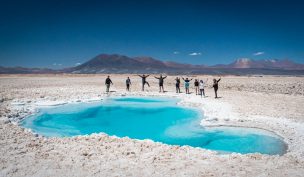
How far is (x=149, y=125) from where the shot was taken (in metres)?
16.8

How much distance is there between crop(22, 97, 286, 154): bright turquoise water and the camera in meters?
11.5

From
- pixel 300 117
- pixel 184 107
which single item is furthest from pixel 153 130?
pixel 300 117

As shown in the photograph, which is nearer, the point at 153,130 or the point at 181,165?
the point at 181,165

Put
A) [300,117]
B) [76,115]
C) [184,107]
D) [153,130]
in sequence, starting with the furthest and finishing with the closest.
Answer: [184,107] < [76,115] < [153,130] < [300,117]

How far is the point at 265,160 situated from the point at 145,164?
326 cm

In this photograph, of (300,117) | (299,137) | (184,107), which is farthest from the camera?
(184,107)

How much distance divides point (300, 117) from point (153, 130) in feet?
23.4

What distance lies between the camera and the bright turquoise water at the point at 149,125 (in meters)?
11.5

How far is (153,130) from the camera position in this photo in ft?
50.1

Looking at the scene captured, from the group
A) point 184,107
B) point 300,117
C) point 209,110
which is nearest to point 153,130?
point 209,110

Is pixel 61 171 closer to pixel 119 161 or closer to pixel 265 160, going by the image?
pixel 119 161

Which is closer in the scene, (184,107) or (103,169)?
(103,169)

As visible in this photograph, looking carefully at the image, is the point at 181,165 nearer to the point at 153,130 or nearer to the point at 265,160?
the point at 265,160

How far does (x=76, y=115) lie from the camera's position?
19.1m
